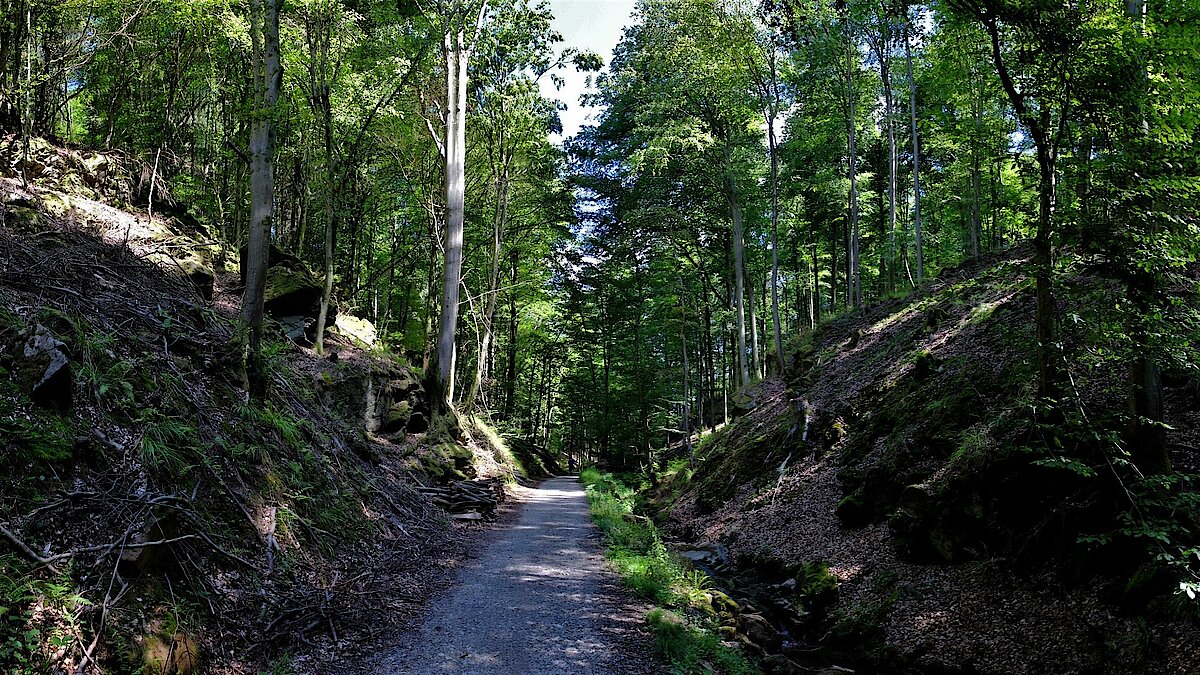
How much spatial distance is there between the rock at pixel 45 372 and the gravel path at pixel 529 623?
3.38 metres

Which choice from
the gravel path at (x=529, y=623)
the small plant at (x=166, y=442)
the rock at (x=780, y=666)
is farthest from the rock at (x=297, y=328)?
the rock at (x=780, y=666)

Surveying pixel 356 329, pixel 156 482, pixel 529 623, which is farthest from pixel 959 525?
pixel 356 329

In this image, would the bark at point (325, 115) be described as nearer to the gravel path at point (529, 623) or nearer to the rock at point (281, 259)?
the rock at point (281, 259)

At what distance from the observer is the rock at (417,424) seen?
14055 millimetres

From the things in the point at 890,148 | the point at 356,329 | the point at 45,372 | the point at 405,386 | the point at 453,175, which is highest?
the point at 890,148

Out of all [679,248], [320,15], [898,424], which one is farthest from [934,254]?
[320,15]

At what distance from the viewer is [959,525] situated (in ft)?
22.7

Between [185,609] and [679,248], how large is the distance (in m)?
21.3

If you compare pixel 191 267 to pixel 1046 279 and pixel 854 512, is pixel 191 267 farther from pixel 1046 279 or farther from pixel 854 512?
pixel 1046 279

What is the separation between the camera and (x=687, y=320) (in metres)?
22.5

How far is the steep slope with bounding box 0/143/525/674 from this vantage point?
364cm

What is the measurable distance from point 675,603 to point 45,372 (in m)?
6.44

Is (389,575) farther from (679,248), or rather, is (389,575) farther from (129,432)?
(679,248)

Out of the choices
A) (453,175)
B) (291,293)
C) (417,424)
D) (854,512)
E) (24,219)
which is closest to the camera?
(24,219)
